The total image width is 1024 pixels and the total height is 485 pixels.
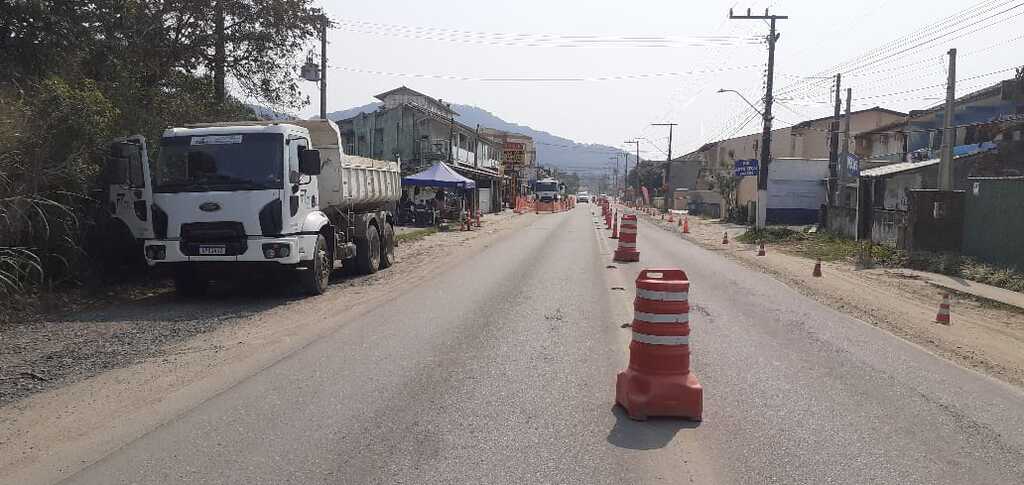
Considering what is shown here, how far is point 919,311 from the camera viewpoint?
1309cm

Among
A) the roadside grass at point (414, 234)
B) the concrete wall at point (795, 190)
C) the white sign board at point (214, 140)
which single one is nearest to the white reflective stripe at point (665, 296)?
the white sign board at point (214, 140)

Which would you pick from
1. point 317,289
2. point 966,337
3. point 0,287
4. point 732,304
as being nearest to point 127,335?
point 0,287

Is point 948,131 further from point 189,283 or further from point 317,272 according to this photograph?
point 189,283

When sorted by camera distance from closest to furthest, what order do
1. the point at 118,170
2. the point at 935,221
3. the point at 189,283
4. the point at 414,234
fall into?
the point at 118,170, the point at 189,283, the point at 935,221, the point at 414,234

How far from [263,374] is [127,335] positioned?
298 cm

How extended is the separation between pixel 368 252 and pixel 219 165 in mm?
4960

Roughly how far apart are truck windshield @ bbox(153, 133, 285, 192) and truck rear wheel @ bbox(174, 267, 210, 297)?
4.32 ft

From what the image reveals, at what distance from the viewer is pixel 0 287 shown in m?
10.3

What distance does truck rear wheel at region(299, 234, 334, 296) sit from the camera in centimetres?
1298

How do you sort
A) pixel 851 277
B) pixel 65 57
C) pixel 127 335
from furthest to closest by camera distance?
pixel 851 277
pixel 65 57
pixel 127 335

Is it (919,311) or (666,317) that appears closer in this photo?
(666,317)

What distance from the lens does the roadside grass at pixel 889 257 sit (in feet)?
55.1

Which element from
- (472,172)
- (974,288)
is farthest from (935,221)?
(472,172)

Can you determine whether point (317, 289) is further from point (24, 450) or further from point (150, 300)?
point (24, 450)
